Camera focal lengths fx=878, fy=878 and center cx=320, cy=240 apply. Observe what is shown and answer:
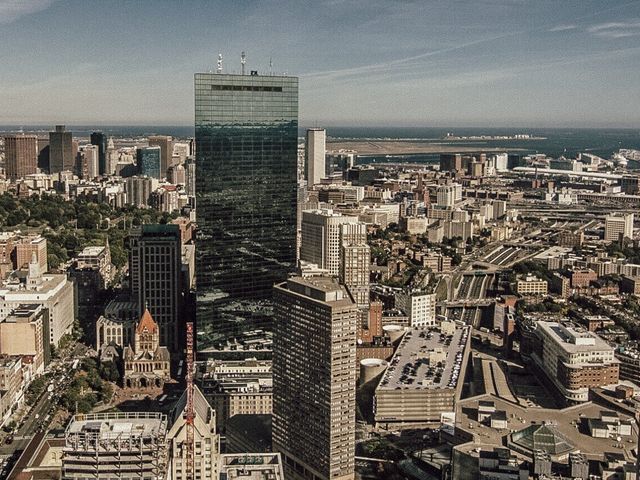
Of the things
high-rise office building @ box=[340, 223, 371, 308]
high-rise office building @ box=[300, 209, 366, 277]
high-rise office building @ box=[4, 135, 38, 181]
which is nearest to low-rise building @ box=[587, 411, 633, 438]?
high-rise office building @ box=[340, 223, 371, 308]

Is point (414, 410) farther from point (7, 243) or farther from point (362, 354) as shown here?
point (7, 243)

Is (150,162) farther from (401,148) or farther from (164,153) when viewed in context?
(401,148)

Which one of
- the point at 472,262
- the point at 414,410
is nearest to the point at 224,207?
the point at 414,410

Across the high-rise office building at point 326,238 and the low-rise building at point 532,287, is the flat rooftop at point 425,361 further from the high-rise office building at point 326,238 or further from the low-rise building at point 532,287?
the low-rise building at point 532,287

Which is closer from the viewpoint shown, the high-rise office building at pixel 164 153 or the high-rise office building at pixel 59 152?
the high-rise office building at pixel 59 152

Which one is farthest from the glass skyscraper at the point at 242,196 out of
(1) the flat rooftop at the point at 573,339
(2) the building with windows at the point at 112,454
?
(2) the building with windows at the point at 112,454
